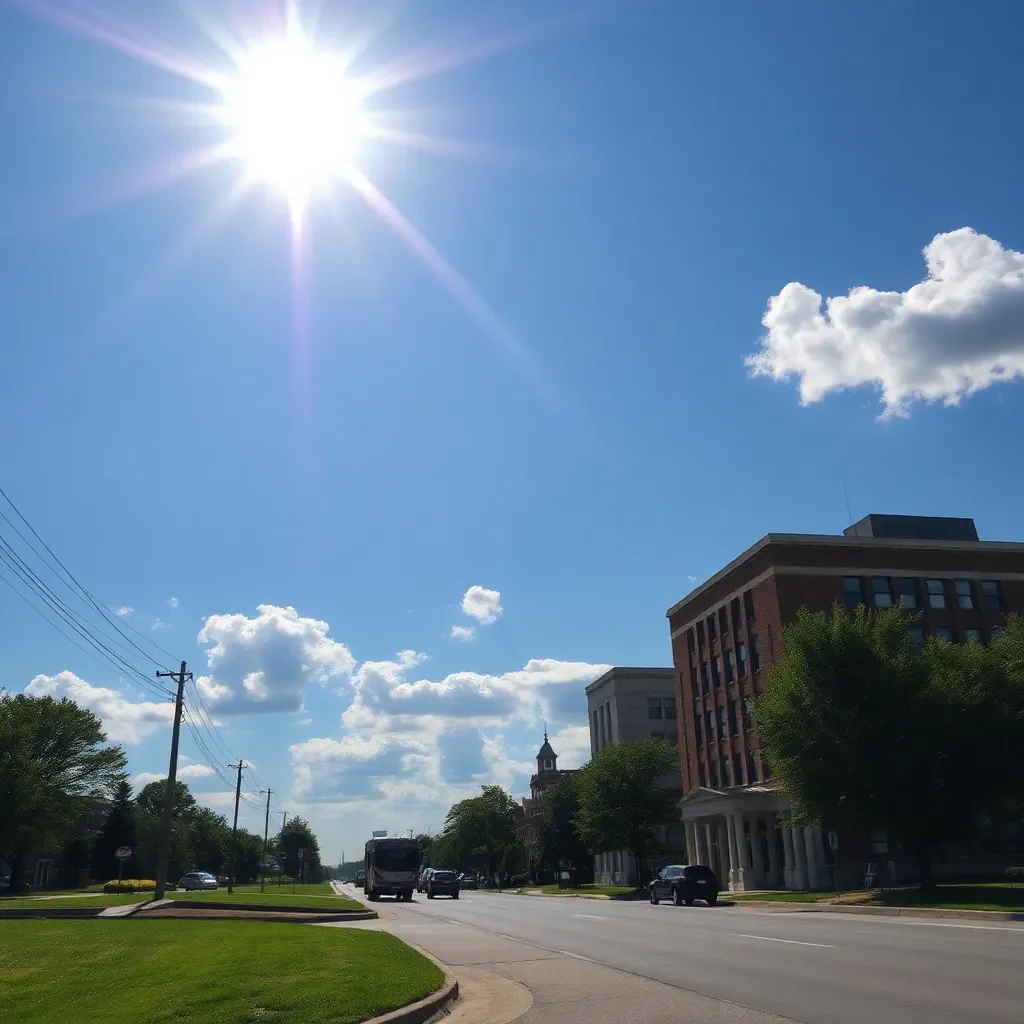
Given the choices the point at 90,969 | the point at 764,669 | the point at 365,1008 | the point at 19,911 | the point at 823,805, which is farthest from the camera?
the point at 764,669

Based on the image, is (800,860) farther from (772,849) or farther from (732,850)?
(732,850)

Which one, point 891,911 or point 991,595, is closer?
point 891,911

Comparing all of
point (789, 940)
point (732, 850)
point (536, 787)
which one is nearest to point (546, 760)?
point (536, 787)

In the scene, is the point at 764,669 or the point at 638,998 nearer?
the point at 638,998

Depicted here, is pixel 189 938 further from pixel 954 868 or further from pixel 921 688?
pixel 954 868

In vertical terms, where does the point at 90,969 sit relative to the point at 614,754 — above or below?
below

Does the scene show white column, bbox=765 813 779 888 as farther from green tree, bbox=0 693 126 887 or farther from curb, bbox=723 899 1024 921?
green tree, bbox=0 693 126 887

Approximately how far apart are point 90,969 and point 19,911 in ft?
67.2

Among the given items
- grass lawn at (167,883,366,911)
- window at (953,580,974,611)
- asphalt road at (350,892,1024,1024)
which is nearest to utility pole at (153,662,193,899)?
grass lawn at (167,883,366,911)

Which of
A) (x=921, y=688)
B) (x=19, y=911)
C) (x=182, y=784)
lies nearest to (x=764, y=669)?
(x=921, y=688)

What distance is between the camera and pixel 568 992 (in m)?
12.2

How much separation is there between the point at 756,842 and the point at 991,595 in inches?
740

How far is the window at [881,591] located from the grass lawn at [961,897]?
20008mm

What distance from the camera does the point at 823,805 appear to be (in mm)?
32906
